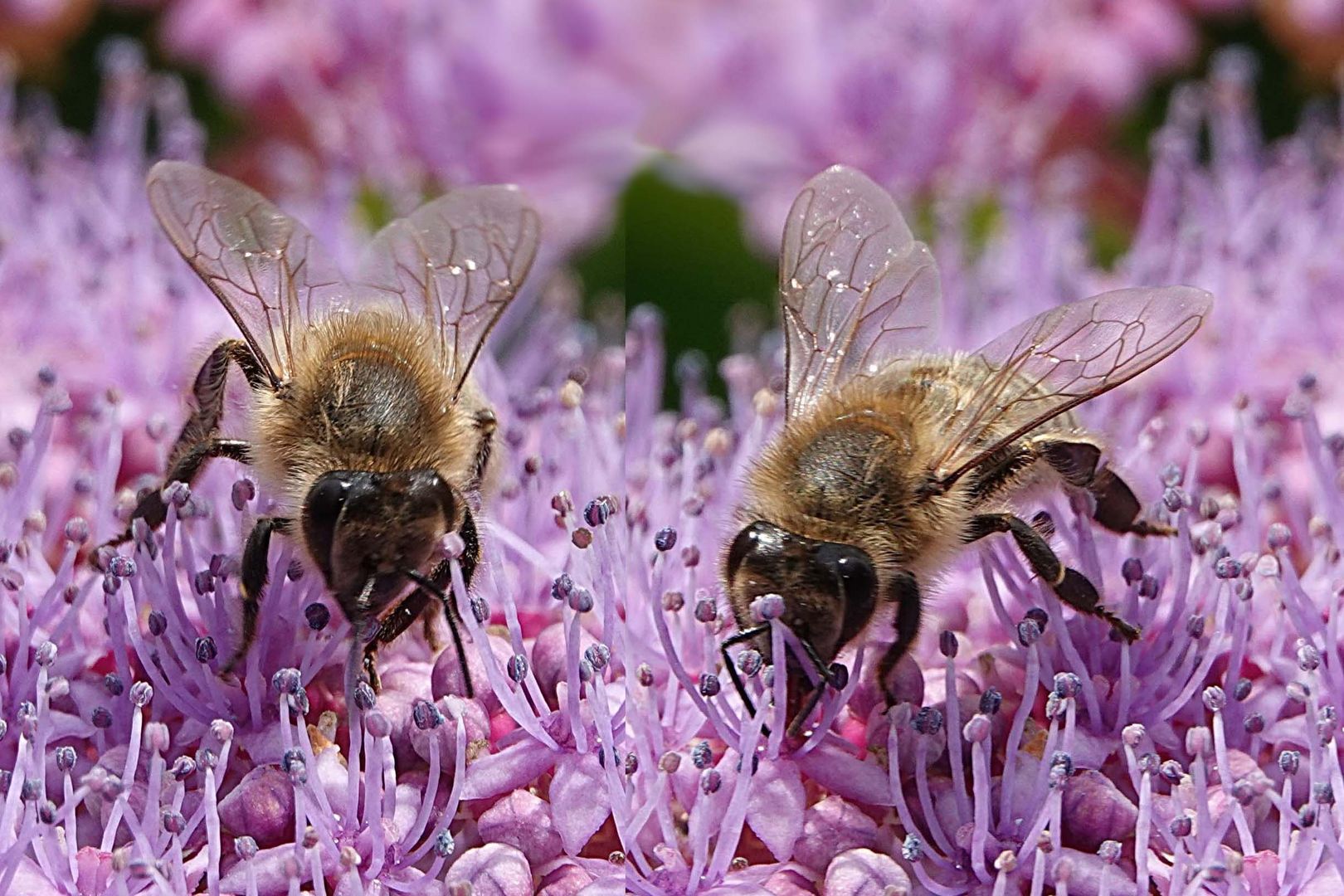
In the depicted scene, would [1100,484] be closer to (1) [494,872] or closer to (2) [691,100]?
(1) [494,872]

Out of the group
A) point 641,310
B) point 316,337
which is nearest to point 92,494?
point 316,337

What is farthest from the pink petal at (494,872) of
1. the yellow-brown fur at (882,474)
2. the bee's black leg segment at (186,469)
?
the bee's black leg segment at (186,469)

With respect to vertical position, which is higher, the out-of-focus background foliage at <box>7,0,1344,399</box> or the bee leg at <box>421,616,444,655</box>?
the out-of-focus background foliage at <box>7,0,1344,399</box>

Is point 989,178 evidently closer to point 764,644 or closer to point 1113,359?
point 1113,359

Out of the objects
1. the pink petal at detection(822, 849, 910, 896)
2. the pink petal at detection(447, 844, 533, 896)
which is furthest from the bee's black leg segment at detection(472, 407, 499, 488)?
the pink petal at detection(822, 849, 910, 896)

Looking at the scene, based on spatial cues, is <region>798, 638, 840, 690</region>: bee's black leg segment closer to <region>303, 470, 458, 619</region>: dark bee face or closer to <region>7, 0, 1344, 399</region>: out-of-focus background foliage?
<region>303, 470, 458, 619</region>: dark bee face

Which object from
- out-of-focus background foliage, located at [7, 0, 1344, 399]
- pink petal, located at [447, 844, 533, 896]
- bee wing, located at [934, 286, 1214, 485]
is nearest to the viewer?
pink petal, located at [447, 844, 533, 896]
